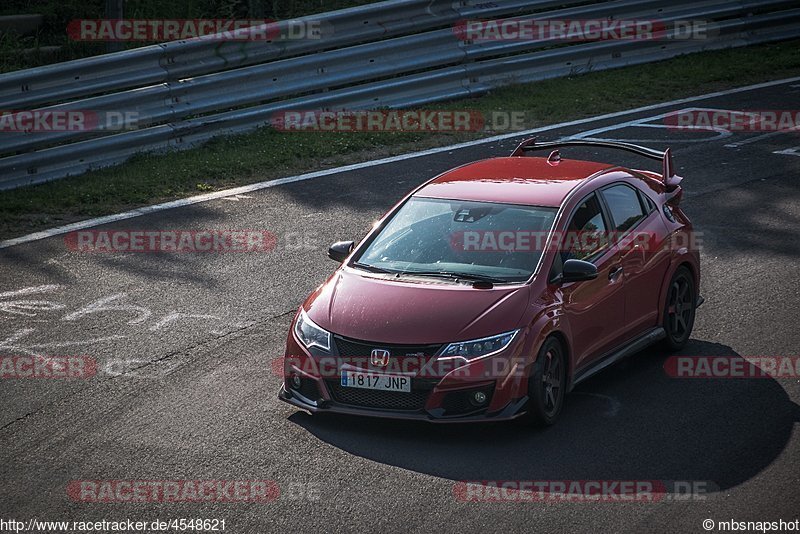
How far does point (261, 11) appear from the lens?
61.9 ft

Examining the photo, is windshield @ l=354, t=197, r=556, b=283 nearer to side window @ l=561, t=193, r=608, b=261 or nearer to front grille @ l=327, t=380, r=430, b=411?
side window @ l=561, t=193, r=608, b=261

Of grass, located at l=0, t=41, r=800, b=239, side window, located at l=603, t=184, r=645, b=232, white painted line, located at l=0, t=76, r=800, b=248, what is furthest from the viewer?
grass, located at l=0, t=41, r=800, b=239

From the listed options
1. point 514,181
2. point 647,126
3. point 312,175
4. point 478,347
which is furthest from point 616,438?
point 647,126

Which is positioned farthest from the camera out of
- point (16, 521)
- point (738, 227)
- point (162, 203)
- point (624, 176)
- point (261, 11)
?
point (261, 11)

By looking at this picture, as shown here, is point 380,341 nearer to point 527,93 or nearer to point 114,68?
point 114,68

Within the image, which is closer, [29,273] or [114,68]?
[29,273]

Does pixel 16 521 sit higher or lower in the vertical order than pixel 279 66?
lower

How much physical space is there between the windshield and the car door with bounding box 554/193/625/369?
26 cm

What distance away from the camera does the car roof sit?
8.36 meters

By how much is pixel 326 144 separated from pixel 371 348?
25.1 ft

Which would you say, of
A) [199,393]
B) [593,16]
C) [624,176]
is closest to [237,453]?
[199,393]

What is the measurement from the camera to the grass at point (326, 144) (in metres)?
12.5

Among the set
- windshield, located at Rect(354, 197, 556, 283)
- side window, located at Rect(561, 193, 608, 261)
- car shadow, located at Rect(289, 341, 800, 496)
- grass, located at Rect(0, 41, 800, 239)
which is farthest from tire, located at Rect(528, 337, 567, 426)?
grass, located at Rect(0, 41, 800, 239)

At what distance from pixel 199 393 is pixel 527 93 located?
993 cm
